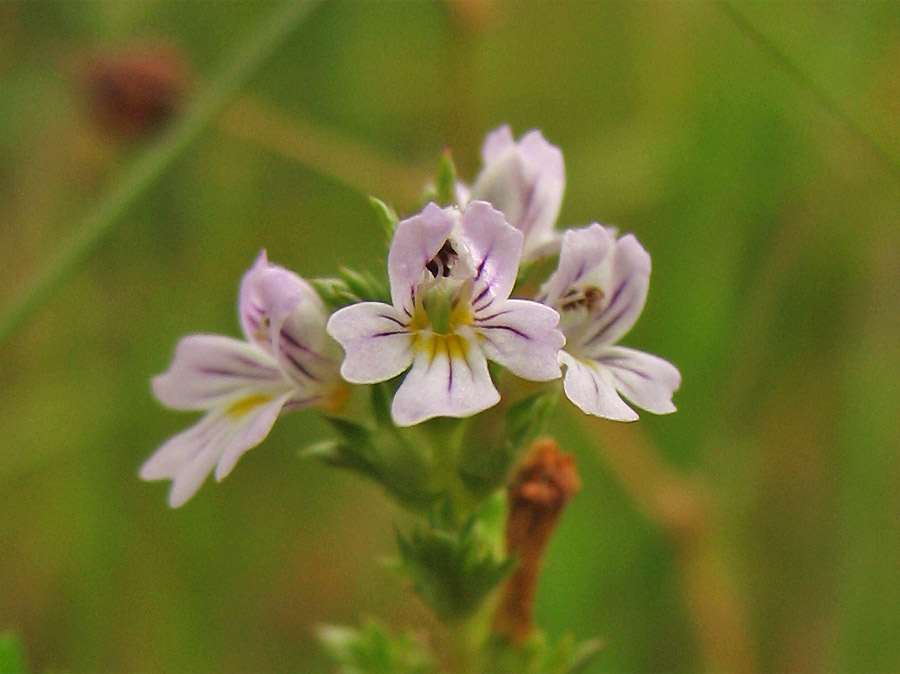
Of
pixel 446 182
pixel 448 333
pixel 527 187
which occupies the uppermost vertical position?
pixel 527 187

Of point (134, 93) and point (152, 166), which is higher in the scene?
point (134, 93)

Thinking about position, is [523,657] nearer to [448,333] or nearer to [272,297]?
[448,333]

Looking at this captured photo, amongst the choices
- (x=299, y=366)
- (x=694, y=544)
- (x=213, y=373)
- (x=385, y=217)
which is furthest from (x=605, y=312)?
(x=694, y=544)

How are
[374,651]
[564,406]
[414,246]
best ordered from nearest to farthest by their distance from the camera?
1. [414,246]
2. [374,651]
3. [564,406]

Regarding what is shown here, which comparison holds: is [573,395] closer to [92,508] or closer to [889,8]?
[92,508]

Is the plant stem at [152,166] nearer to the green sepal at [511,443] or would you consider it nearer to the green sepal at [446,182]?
the green sepal at [446,182]

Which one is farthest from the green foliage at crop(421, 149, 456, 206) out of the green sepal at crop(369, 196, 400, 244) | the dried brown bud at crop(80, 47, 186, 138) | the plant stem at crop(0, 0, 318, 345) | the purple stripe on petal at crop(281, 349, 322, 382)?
the dried brown bud at crop(80, 47, 186, 138)

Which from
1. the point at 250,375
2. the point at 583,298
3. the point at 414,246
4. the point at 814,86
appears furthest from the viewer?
the point at 814,86

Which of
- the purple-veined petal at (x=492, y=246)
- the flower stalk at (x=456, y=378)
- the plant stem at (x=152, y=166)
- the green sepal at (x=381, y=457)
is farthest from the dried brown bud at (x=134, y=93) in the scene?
the purple-veined petal at (x=492, y=246)
